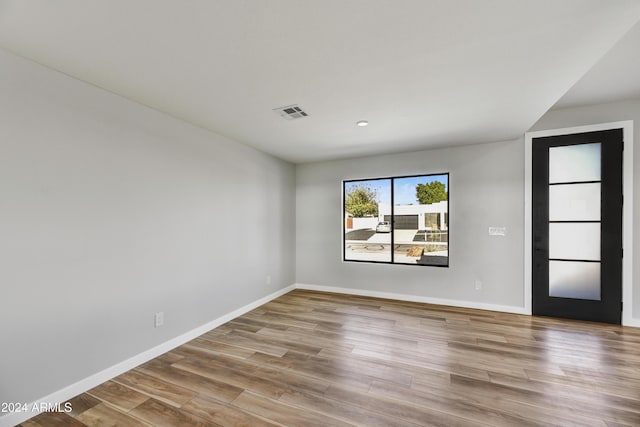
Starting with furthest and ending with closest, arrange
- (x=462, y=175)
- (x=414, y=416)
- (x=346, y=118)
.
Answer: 1. (x=462, y=175)
2. (x=346, y=118)
3. (x=414, y=416)

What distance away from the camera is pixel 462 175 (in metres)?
4.01

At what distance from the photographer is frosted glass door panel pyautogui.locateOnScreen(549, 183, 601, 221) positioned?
3334 mm

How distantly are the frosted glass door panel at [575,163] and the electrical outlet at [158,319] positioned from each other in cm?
498

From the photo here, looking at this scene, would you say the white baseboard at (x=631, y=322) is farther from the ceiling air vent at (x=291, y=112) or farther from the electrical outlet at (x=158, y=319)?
the electrical outlet at (x=158, y=319)

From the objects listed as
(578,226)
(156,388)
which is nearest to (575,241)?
(578,226)

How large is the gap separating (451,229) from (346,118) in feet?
8.03

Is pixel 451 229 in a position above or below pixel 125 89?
below

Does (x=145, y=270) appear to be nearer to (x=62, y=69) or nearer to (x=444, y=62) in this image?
(x=62, y=69)

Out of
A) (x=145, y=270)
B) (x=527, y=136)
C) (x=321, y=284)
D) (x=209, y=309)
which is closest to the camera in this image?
(x=145, y=270)

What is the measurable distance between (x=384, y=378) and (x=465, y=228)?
8.81 feet

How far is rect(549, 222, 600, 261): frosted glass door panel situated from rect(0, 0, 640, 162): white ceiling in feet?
5.40

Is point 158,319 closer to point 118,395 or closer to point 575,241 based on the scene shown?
point 118,395

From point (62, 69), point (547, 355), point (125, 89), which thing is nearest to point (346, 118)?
point (125, 89)

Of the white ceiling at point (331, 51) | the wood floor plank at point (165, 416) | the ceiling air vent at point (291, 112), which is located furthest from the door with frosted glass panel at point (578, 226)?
the wood floor plank at point (165, 416)
